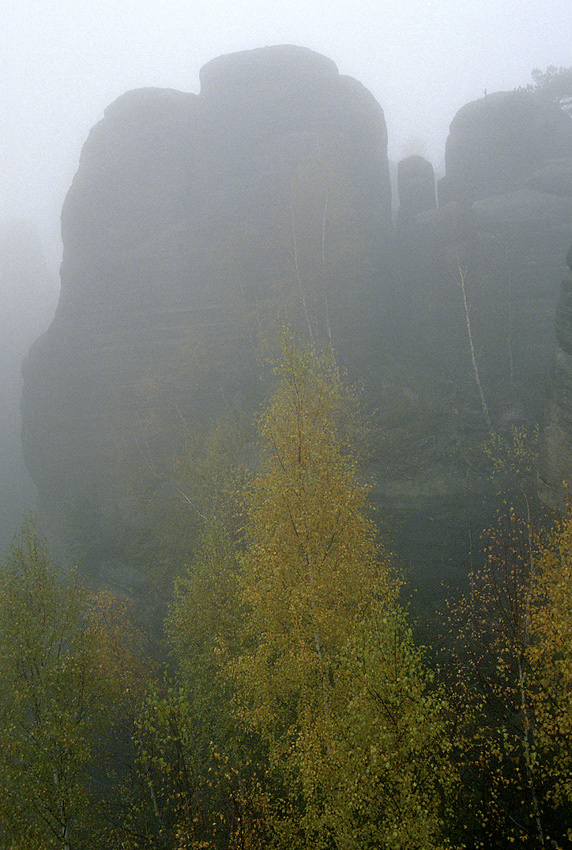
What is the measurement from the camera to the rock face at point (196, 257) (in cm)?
3750

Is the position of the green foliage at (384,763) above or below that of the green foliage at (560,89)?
below

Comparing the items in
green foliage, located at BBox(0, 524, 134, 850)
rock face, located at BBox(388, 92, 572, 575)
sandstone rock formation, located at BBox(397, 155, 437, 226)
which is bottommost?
green foliage, located at BBox(0, 524, 134, 850)

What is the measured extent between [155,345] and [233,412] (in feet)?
32.2

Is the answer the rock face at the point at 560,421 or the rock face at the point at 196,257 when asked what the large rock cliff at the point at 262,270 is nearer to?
the rock face at the point at 196,257

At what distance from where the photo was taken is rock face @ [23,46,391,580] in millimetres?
37500

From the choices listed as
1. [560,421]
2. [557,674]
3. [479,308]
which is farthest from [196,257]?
[557,674]

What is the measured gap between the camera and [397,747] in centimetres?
745

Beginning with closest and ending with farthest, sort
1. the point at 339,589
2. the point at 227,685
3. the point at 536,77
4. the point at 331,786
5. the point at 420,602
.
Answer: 1. the point at 331,786
2. the point at 339,589
3. the point at 227,685
4. the point at 420,602
5. the point at 536,77

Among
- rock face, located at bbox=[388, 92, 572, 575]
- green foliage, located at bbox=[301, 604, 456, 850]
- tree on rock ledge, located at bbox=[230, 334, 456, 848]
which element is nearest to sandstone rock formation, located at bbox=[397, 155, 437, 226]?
rock face, located at bbox=[388, 92, 572, 575]

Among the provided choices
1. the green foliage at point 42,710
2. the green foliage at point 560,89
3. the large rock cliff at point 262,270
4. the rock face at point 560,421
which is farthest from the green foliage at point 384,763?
the green foliage at point 560,89

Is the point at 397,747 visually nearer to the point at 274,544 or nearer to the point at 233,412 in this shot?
the point at 274,544

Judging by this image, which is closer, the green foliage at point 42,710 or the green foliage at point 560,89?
the green foliage at point 42,710

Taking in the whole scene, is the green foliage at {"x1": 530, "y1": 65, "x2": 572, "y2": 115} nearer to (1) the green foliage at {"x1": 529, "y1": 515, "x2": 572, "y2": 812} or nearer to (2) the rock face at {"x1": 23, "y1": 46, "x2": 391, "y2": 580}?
(2) the rock face at {"x1": 23, "y1": 46, "x2": 391, "y2": 580}

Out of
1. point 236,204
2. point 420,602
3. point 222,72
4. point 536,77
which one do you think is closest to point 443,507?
point 420,602
